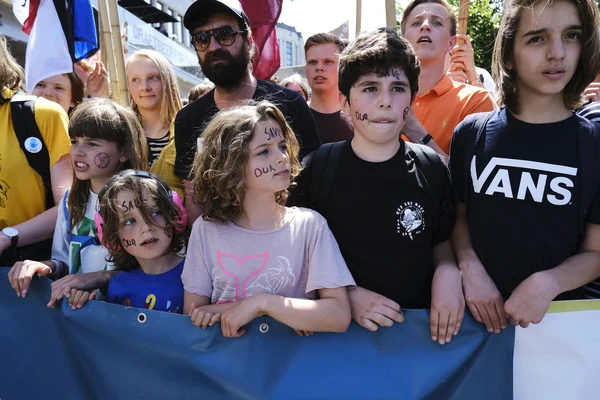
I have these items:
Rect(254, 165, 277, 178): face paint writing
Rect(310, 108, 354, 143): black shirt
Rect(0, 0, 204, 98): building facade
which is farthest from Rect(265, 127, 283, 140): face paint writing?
Rect(0, 0, 204, 98): building facade

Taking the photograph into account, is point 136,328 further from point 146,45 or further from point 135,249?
point 146,45

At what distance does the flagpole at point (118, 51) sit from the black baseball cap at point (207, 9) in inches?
58.6

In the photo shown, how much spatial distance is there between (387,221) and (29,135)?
191cm

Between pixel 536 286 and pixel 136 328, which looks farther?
pixel 136 328

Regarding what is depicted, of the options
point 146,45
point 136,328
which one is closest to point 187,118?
point 136,328

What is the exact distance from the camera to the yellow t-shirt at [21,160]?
2744 mm

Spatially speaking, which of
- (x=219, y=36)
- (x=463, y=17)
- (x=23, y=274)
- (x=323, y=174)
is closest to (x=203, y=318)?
(x=323, y=174)

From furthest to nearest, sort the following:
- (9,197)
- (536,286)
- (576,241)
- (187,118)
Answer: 1. (187,118)
2. (9,197)
3. (576,241)
4. (536,286)

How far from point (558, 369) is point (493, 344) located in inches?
10.7

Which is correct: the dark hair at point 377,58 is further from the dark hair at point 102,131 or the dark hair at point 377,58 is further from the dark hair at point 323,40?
the dark hair at point 323,40

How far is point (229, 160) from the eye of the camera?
2225 millimetres

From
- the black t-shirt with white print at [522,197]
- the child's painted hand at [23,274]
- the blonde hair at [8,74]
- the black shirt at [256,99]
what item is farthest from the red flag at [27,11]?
the black t-shirt with white print at [522,197]

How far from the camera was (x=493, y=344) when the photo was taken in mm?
1988

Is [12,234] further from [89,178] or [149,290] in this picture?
[149,290]
